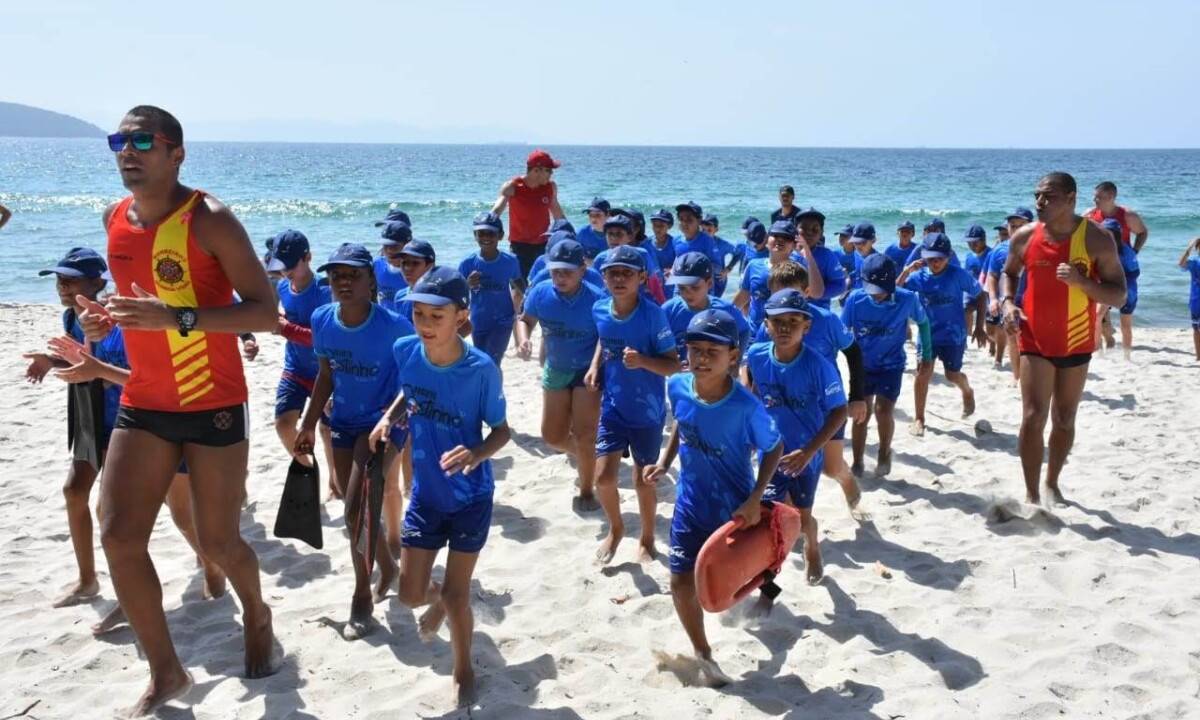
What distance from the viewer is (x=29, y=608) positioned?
5715mm

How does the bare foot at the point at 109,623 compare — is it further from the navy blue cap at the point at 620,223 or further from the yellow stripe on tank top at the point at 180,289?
the navy blue cap at the point at 620,223

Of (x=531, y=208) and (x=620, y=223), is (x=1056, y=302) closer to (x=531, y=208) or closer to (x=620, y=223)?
(x=620, y=223)

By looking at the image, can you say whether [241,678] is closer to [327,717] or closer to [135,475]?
[327,717]

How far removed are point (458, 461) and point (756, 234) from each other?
8.36 metres

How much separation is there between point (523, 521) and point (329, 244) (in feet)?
83.6

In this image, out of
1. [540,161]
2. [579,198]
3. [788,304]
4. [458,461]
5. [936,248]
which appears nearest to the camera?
[458,461]

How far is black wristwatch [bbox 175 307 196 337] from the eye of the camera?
3.95 m

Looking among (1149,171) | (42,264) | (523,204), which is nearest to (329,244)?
(42,264)

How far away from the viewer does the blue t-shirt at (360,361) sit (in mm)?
5441

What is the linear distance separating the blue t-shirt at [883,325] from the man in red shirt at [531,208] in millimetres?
4360

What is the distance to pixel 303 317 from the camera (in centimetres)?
668

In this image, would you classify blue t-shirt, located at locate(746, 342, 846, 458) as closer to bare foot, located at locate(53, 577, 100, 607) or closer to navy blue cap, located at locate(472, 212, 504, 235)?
bare foot, located at locate(53, 577, 100, 607)

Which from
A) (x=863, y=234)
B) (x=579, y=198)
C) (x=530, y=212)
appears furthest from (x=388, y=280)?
(x=579, y=198)

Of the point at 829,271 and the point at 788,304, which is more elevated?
the point at 788,304
